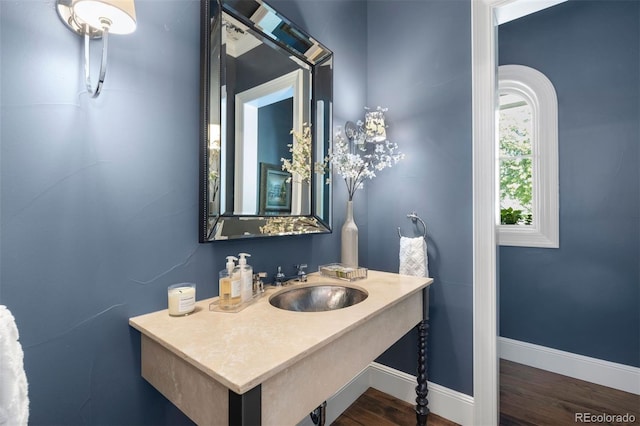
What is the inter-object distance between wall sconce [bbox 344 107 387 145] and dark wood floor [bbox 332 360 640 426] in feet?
5.06

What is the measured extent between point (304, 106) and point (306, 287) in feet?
2.86

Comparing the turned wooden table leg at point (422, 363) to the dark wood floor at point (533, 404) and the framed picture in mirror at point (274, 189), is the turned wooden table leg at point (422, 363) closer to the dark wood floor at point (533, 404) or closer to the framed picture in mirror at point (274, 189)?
the dark wood floor at point (533, 404)

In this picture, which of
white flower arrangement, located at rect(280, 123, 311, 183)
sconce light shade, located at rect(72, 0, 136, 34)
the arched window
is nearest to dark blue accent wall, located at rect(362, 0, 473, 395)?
white flower arrangement, located at rect(280, 123, 311, 183)

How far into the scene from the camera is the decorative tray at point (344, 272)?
4.78ft

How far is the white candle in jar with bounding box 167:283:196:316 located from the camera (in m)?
0.96

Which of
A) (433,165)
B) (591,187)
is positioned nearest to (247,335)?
(433,165)

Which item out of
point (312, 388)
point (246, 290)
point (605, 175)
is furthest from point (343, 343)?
point (605, 175)

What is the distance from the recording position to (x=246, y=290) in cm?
109

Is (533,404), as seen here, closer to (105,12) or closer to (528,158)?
(528,158)

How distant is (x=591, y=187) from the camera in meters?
2.04

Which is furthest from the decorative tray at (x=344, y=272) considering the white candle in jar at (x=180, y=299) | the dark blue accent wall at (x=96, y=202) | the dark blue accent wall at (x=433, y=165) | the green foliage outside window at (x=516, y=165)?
the green foliage outside window at (x=516, y=165)

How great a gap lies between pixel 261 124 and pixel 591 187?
2.19 metres

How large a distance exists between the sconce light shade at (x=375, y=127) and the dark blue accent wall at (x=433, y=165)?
10cm

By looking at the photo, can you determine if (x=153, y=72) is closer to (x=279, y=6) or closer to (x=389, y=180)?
(x=279, y=6)
